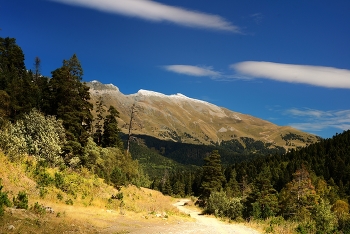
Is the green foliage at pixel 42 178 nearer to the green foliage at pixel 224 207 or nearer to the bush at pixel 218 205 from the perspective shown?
the green foliage at pixel 224 207

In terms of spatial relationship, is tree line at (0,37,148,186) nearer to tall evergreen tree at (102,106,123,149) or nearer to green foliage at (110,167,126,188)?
green foliage at (110,167,126,188)

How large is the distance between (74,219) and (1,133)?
1403 cm

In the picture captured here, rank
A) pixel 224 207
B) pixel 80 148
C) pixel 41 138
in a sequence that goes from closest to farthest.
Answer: pixel 41 138
pixel 224 207
pixel 80 148

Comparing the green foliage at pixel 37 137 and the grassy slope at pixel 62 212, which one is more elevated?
the green foliage at pixel 37 137

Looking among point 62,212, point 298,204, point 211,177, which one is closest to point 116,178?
point 211,177

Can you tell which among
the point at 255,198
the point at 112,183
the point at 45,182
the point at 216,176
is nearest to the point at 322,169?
the point at 216,176

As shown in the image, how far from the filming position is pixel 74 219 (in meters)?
17.9

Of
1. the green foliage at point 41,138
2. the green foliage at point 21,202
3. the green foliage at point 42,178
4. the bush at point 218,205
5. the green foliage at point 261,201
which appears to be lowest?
the bush at point 218,205

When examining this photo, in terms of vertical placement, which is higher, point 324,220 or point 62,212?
point 324,220

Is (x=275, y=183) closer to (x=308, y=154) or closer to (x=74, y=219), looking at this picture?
(x=308, y=154)

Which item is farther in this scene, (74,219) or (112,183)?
(112,183)

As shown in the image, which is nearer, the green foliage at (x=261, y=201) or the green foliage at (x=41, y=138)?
the green foliage at (x=41, y=138)

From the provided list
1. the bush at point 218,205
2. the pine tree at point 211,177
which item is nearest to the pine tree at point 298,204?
the bush at point 218,205

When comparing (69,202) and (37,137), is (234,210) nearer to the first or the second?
(69,202)
